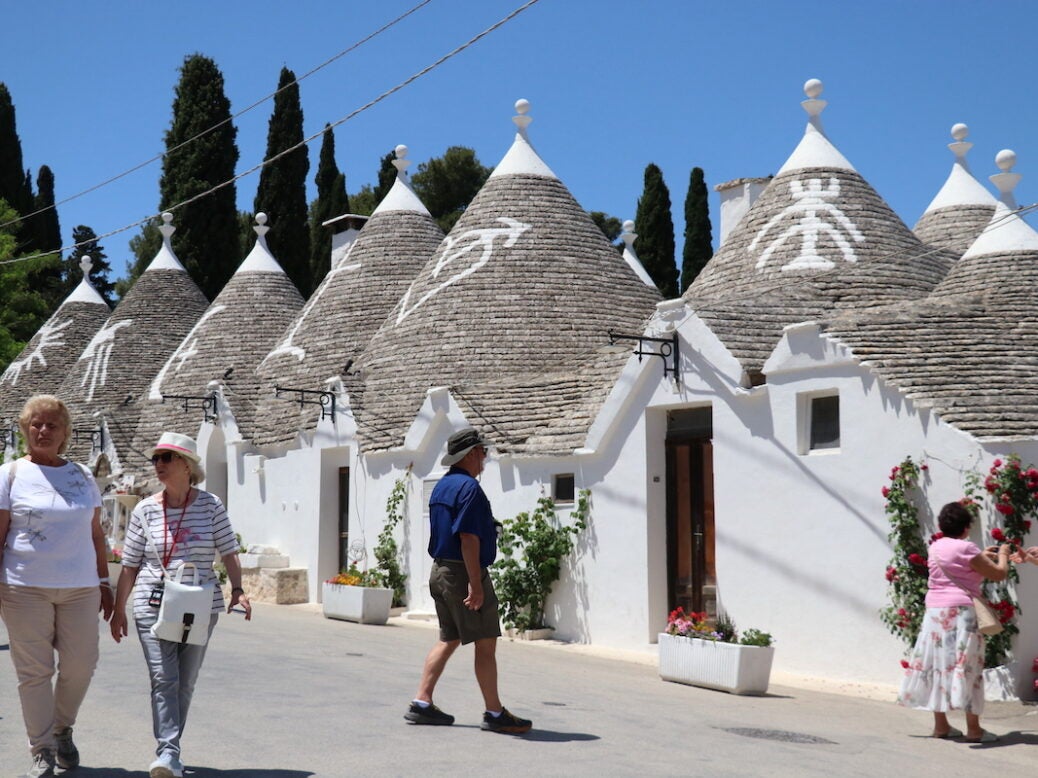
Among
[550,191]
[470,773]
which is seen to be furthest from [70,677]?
[550,191]

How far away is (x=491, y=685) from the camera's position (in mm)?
6641

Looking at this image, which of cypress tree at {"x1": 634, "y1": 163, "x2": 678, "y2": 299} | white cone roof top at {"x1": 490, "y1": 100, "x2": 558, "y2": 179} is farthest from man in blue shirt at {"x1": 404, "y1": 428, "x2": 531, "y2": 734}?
cypress tree at {"x1": 634, "y1": 163, "x2": 678, "y2": 299}

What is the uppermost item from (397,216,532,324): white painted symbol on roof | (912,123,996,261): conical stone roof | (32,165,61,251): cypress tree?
(32,165,61,251): cypress tree

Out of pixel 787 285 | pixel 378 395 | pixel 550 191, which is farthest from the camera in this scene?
pixel 550 191

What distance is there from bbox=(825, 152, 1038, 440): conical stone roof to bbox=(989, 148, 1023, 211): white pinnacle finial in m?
2.33

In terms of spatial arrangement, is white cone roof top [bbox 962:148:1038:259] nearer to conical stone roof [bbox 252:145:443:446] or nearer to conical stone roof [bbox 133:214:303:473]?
conical stone roof [bbox 252:145:443:446]

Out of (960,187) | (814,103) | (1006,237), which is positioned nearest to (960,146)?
(960,187)

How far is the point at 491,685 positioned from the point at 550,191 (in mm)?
15282

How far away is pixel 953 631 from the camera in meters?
7.51

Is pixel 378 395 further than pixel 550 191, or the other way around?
pixel 550 191

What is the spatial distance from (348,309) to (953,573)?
16625 mm

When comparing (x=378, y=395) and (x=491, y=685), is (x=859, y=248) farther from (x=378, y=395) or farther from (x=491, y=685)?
(x=491, y=685)

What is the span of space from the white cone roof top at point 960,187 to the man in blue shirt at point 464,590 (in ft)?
55.5

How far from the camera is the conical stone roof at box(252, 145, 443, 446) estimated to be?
2178cm
